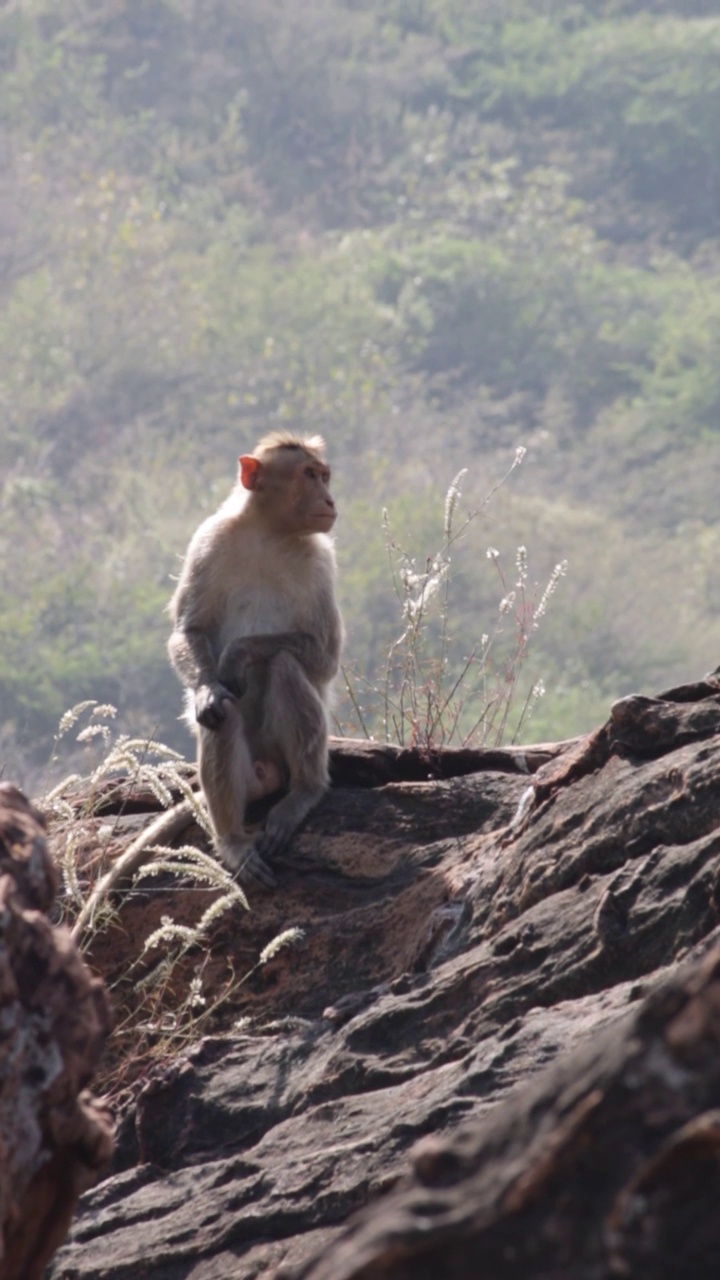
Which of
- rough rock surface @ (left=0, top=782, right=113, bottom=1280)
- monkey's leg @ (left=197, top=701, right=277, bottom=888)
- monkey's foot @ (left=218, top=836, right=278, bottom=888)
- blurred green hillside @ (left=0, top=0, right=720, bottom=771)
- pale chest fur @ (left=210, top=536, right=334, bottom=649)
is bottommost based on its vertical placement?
rough rock surface @ (left=0, top=782, right=113, bottom=1280)

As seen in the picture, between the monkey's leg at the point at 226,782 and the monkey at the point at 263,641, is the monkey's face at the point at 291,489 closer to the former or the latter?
the monkey at the point at 263,641

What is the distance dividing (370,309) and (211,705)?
30319mm

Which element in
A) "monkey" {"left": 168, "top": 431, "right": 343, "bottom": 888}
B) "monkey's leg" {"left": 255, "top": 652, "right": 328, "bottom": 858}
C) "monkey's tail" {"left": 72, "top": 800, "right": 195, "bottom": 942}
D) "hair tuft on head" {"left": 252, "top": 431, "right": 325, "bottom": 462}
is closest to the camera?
"monkey's tail" {"left": 72, "top": 800, "right": 195, "bottom": 942}

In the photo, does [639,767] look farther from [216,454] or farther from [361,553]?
[216,454]

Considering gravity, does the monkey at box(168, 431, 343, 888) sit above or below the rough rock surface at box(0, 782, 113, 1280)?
above

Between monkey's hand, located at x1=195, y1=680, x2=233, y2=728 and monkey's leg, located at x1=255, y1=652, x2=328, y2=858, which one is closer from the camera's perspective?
monkey's leg, located at x1=255, y1=652, x2=328, y2=858

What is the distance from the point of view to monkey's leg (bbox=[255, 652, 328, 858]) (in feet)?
17.7

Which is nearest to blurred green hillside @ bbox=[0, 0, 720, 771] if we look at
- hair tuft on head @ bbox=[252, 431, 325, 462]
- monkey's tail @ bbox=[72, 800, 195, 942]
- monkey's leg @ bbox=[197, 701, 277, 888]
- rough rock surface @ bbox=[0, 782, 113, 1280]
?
hair tuft on head @ bbox=[252, 431, 325, 462]

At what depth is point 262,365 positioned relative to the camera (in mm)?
33375

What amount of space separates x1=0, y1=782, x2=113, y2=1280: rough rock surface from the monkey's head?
11.4ft

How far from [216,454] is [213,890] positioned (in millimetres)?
26321

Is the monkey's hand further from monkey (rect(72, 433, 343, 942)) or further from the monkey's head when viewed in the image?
the monkey's head

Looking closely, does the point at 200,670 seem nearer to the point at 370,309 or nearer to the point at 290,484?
the point at 290,484

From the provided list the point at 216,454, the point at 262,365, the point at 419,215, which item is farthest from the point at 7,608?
the point at 419,215
